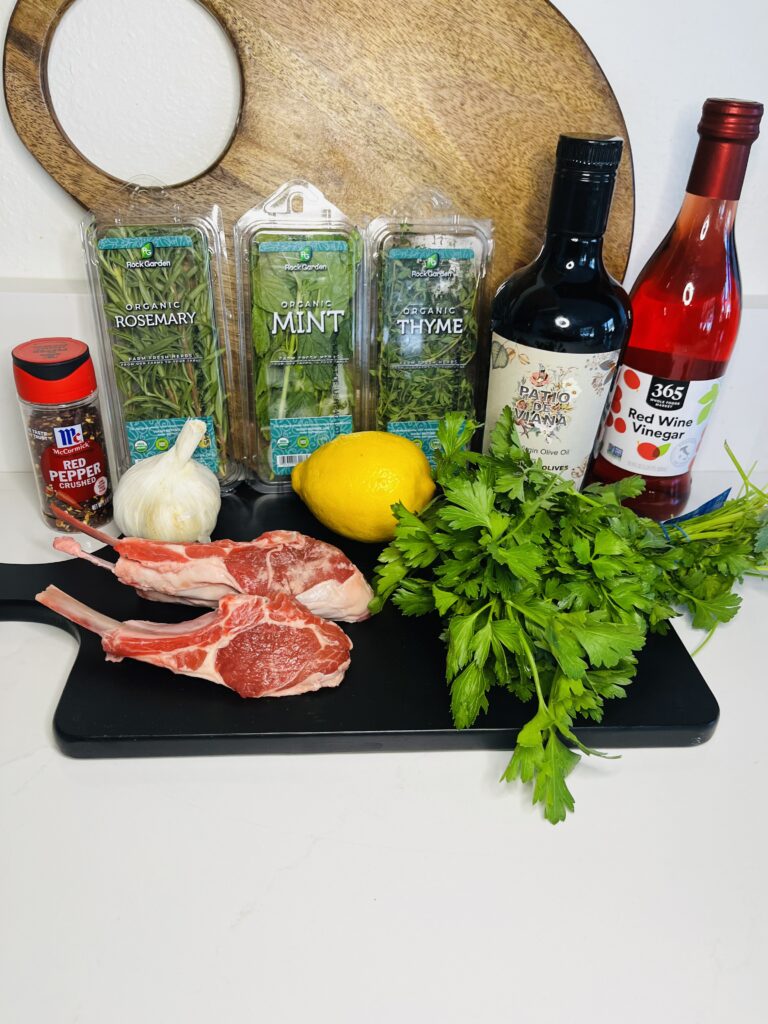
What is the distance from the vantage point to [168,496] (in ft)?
2.96

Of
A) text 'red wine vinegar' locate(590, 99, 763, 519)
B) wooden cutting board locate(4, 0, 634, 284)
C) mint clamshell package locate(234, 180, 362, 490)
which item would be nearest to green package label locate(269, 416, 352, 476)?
mint clamshell package locate(234, 180, 362, 490)

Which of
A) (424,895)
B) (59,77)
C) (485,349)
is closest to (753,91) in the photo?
(485,349)

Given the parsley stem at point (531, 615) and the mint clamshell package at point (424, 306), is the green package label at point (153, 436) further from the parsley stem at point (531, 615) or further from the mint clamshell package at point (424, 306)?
the parsley stem at point (531, 615)

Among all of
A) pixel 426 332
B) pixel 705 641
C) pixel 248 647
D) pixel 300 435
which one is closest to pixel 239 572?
pixel 248 647

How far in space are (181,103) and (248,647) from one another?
671 mm

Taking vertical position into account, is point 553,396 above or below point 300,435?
above

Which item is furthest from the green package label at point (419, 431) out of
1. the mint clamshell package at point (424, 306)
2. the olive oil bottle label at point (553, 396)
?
the olive oil bottle label at point (553, 396)

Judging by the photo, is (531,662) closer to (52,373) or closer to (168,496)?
(168,496)

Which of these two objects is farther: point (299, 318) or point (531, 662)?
point (299, 318)

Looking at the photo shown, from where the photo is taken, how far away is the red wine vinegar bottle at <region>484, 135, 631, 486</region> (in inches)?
33.5

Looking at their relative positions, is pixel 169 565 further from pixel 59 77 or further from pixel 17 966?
pixel 59 77

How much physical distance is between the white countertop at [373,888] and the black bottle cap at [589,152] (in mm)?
616

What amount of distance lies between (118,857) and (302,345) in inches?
24.3

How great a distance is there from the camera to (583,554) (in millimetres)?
766
